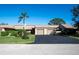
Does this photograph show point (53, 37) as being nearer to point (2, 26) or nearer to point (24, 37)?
point (24, 37)

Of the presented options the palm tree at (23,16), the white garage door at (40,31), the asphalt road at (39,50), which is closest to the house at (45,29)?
the white garage door at (40,31)

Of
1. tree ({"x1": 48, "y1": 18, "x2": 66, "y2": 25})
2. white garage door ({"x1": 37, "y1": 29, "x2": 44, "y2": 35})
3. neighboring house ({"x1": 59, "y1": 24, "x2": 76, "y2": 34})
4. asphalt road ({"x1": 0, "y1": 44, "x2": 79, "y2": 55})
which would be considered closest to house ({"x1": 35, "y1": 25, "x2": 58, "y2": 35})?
white garage door ({"x1": 37, "y1": 29, "x2": 44, "y2": 35})

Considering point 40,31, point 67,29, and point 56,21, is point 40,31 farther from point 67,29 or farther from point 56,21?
point 67,29

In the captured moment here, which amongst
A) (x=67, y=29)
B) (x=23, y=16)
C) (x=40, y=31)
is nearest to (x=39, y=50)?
(x=23, y=16)

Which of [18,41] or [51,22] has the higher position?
[51,22]

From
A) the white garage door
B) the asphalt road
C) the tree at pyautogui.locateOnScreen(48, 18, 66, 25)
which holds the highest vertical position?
the tree at pyautogui.locateOnScreen(48, 18, 66, 25)

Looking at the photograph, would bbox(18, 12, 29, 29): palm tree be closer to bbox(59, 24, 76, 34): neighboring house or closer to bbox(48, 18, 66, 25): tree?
bbox(48, 18, 66, 25): tree

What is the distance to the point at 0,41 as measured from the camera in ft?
40.9

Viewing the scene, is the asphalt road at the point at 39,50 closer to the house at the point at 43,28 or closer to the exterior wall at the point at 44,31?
the house at the point at 43,28

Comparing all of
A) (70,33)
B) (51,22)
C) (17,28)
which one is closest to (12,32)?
(17,28)

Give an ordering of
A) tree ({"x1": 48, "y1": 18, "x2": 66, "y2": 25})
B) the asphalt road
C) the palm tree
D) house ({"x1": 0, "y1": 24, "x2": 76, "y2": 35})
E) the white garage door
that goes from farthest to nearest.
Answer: the white garage door, tree ({"x1": 48, "y1": 18, "x2": 66, "y2": 25}), house ({"x1": 0, "y1": 24, "x2": 76, "y2": 35}), the palm tree, the asphalt road

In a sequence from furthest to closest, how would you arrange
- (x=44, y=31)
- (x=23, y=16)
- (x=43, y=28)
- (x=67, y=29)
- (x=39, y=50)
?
(x=67, y=29), (x=44, y=31), (x=43, y=28), (x=23, y=16), (x=39, y=50)

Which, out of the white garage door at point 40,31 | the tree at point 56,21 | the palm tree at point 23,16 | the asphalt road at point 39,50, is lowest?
the asphalt road at point 39,50
